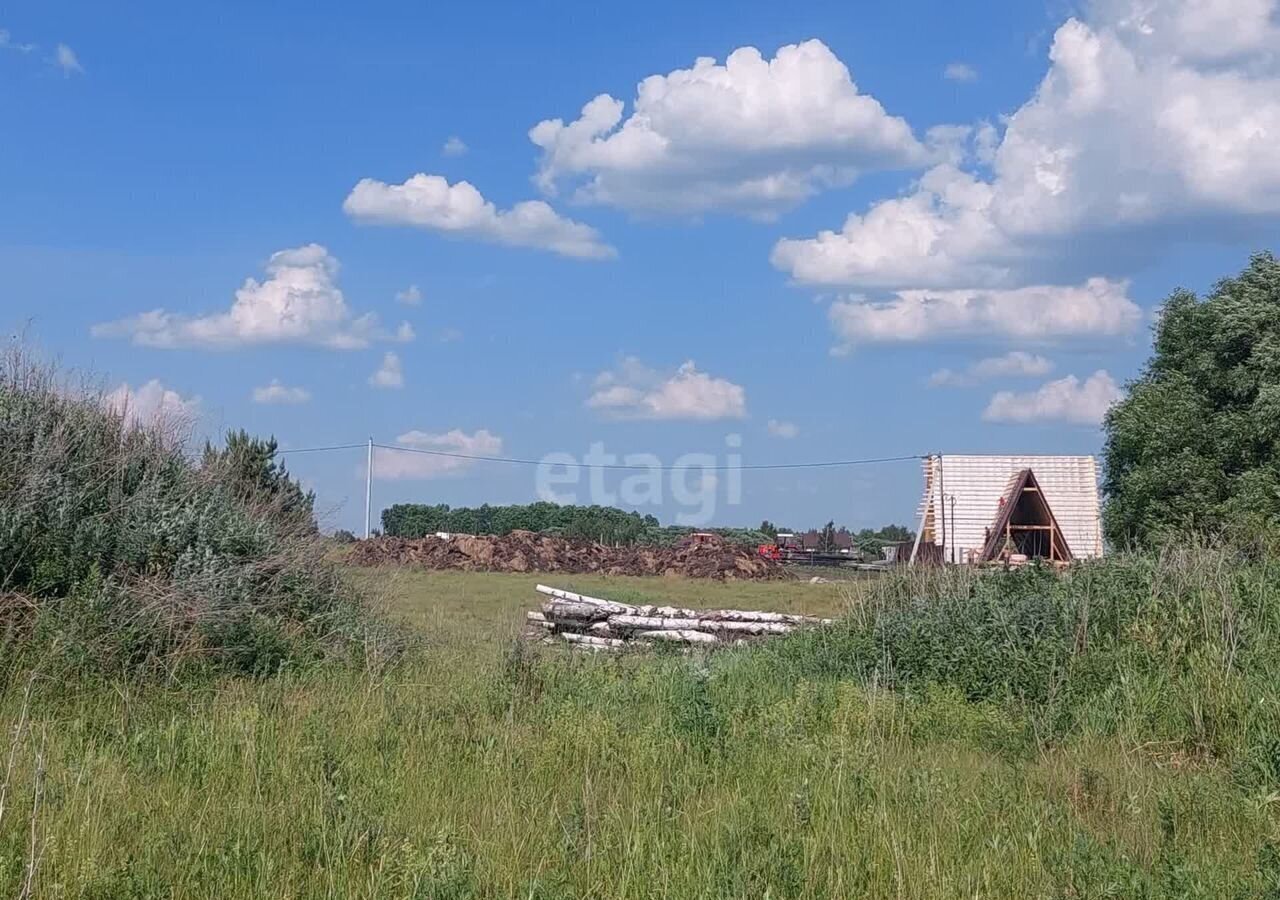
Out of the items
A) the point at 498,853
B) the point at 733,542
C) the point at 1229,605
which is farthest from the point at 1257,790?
the point at 733,542

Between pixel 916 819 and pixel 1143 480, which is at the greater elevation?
pixel 1143 480

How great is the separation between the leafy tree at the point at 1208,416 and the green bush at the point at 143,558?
1073 inches

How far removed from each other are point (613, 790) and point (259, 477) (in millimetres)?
8831

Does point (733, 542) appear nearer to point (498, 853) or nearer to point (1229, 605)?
point (1229, 605)

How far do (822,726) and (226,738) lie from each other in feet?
14.0

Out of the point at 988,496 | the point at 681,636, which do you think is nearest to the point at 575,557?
the point at 988,496

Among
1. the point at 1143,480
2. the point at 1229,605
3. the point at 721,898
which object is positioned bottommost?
the point at 721,898

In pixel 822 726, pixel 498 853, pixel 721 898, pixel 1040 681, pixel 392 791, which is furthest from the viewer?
pixel 1040 681

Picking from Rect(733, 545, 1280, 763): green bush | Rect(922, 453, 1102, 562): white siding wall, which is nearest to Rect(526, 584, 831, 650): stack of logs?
Rect(733, 545, 1280, 763): green bush

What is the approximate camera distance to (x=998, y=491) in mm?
39719

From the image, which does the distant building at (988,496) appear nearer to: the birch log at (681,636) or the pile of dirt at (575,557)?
the pile of dirt at (575,557)

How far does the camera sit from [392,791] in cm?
622

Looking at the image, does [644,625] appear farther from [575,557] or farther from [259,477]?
[575,557]

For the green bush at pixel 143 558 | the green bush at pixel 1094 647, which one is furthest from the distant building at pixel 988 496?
the green bush at pixel 143 558
